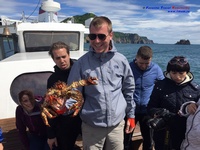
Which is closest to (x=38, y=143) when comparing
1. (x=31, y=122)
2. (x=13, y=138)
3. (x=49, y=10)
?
(x=31, y=122)

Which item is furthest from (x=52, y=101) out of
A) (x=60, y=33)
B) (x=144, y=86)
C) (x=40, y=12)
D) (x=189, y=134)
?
(x=40, y=12)

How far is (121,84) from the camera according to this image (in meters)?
2.33

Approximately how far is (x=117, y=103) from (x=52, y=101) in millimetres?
754

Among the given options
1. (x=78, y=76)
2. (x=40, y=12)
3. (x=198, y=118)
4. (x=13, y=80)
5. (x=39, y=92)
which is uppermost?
(x=40, y=12)

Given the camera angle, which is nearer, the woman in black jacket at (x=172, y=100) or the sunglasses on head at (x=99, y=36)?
the sunglasses on head at (x=99, y=36)

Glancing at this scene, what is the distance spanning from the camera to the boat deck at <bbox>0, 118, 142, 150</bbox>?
356cm

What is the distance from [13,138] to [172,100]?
9.63 feet

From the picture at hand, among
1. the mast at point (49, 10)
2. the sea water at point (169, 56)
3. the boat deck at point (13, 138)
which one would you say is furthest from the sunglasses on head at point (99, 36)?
the sea water at point (169, 56)

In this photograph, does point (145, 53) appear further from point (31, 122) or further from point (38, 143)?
point (38, 143)

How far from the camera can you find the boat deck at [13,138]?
3557mm

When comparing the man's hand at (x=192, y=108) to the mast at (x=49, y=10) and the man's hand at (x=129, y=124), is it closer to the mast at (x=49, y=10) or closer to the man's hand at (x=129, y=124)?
the man's hand at (x=129, y=124)

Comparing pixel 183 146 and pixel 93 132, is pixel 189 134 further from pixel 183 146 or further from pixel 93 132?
pixel 93 132

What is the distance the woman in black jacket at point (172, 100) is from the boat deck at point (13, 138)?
1246mm

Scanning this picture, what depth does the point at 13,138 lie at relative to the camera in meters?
3.81
